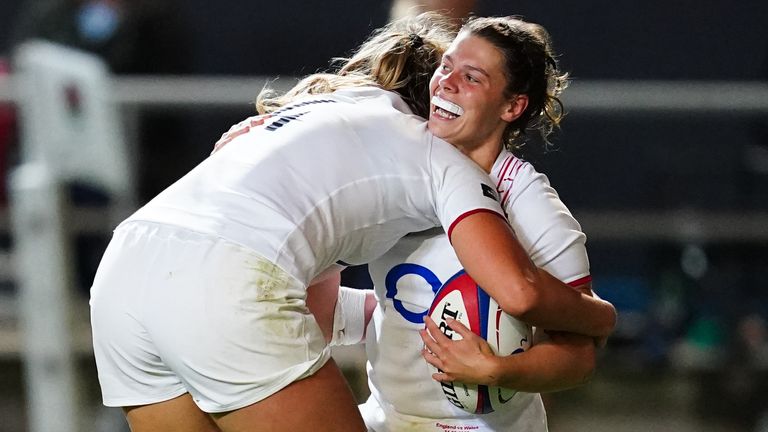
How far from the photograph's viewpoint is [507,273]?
78.9 inches

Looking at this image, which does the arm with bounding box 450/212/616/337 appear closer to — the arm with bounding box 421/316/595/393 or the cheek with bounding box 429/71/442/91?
the arm with bounding box 421/316/595/393

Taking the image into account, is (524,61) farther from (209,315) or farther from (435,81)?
(209,315)

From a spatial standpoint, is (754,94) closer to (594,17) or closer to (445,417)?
(594,17)

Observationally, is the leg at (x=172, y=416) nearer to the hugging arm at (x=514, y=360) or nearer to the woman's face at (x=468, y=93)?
the hugging arm at (x=514, y=360)

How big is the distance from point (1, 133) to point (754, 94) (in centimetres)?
252

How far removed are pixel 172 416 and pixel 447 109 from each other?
2.36 ft

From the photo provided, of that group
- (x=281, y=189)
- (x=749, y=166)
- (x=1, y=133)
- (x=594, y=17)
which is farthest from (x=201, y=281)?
(x=594, y=17)

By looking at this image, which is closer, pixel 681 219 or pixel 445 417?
pixel 445 417

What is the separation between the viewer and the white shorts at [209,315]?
1976 mm

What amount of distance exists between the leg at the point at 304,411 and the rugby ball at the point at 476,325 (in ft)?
0.79

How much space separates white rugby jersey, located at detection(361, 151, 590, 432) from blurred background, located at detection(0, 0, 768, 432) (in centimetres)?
144

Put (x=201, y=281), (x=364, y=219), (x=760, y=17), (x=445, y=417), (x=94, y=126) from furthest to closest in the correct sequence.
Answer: (x=760, y=17) < (x=94, y=126) < (x=445, y=417) < (x=364, y=219) < (x=201, y=281)

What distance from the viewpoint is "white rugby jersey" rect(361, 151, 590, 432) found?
2.21 meters

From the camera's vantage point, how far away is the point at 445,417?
232cm
